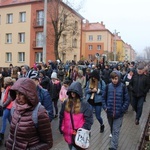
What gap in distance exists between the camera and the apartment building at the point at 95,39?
77.3 m

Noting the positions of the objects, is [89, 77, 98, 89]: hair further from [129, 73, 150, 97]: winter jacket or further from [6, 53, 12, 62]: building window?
[6, 53, 12, 62]: building window

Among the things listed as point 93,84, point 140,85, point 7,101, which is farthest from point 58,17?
point 7,101

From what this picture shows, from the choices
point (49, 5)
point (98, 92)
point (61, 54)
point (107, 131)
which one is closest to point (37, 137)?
point (98, 92)

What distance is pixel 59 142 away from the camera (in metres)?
6.64

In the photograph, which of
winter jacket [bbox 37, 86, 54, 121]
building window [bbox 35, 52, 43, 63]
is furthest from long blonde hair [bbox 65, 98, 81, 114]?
building window [bbox 35, 52, 43, 63]

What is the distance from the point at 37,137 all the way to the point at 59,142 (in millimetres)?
3914

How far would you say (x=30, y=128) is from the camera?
9.20 ft

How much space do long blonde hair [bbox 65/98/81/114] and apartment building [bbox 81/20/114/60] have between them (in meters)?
72.1

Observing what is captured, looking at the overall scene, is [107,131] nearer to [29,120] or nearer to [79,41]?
[29,120]

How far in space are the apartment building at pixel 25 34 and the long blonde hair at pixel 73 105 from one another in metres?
31.5

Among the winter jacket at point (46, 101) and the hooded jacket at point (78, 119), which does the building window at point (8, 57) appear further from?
the hooded jacket at point (78, 119)

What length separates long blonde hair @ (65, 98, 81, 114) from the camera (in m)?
4.34

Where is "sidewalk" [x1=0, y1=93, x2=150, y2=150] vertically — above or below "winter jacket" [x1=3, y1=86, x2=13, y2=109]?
below

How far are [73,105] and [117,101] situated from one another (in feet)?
5.87
